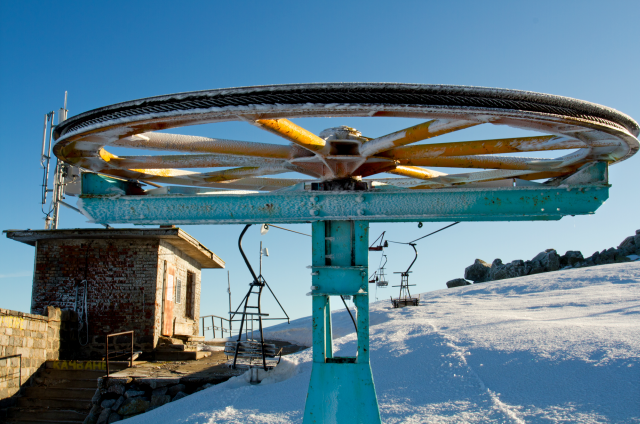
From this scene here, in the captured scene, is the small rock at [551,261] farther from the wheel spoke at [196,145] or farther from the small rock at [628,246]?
the wheel spoke at [196,145]

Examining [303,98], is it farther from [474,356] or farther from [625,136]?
[474,356]

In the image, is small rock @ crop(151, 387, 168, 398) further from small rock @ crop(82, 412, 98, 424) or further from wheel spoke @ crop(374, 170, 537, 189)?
wheel spoke @ crop(374, 170, 537, 189)

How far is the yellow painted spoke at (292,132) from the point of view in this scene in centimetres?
377

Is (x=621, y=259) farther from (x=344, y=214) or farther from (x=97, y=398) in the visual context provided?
(x=344, y=214)

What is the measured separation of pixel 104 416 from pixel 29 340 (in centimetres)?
304

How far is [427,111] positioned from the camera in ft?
10.6

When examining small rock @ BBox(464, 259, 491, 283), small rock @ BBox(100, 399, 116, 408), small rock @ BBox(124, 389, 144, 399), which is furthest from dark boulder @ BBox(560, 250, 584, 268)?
small rock @ BBox(100, 399, 116, 408)

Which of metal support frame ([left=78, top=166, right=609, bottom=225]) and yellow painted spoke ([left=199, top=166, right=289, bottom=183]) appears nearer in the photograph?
metal support frame ([left=78, top=166, right=609, bottom=225])

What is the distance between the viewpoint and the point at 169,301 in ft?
46.1

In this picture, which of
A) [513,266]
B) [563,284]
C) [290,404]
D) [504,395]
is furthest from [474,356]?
[513,266]

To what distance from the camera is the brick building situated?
42.3 feet

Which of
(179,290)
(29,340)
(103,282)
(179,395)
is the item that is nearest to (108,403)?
(179,395)

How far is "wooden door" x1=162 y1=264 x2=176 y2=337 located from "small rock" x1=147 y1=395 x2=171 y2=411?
4.07 m

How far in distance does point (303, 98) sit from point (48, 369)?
11.3 meters
